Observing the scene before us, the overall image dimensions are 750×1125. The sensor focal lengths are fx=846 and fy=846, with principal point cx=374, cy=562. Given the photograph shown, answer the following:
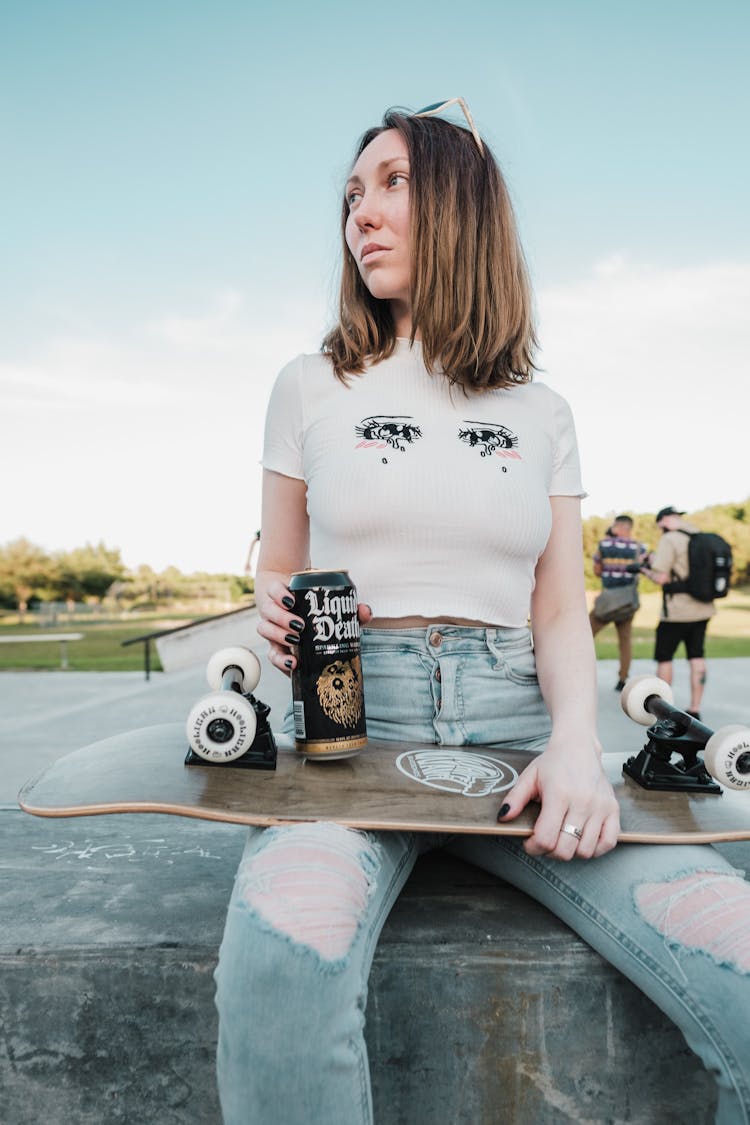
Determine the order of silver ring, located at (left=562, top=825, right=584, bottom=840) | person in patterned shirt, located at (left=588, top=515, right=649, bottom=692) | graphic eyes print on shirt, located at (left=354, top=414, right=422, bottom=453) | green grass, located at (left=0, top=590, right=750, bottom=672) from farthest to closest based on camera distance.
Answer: green grass, located at (left=0, top=590, right=750, bottom=672), person in patterned shirt, located at (left=588, top=515, right=649, bottom=692), graphic eyes print on shirt, located at (left=354, top=414, right=422, bottom=453), silver ring, located at (left=562, top=825, right=584, bottom=840)

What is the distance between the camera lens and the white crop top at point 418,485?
1592 millimetres

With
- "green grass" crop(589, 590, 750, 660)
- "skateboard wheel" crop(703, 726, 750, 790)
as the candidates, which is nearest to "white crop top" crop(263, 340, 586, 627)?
"skateboard wheel" crop(703, 726, 750, 790)

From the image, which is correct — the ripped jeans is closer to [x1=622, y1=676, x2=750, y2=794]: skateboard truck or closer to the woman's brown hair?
[x1=622, y1=676, x2=750, y2=794]: skateboard truck

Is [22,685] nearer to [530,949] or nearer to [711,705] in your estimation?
[711,705]

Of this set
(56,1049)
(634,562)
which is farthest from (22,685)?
(56,1049)

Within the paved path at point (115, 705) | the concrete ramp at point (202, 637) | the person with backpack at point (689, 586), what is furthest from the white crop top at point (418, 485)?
the concrete ramp at point (202, 637)

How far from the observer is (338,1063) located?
994 millimetres

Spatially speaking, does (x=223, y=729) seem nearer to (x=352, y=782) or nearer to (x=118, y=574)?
(x=352, y=782)

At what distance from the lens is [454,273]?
1783mm

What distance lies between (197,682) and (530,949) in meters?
8.32

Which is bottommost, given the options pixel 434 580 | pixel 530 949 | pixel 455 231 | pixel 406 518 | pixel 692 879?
pixel 530 949

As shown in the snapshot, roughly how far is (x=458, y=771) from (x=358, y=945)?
40 cm

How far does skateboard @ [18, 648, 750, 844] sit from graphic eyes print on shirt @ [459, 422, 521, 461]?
1.88ft

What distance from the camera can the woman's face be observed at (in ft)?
5.73
